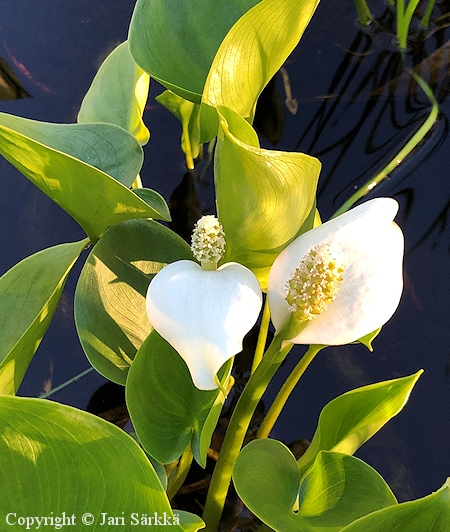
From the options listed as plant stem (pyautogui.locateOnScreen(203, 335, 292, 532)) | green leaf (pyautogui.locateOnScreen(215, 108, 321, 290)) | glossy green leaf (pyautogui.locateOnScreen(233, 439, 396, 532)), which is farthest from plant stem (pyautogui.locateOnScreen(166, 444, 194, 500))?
green leaf (pyautogui.locateOnScreen(215, 108, 321, 290))

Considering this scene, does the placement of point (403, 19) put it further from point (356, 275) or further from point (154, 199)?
point (356, 275)

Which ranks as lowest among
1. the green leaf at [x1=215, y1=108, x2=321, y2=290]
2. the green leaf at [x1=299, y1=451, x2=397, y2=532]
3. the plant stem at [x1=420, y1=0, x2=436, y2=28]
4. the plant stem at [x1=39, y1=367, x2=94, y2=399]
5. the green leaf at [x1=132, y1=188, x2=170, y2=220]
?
the plant stem at [x1=39, y1=367, x2=94, y2=399]

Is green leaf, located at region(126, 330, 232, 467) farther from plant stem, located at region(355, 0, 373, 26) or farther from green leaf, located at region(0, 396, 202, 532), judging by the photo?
plant stem, located at region(355, 0, 373, 26)

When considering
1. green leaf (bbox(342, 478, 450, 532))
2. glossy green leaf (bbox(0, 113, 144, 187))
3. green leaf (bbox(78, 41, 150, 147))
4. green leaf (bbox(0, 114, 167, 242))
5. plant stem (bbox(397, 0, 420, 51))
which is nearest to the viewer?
green leaf (bbox(342, 478, 450, 532))

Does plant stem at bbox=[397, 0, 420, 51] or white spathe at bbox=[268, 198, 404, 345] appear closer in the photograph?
white spathe at bbox=[268, 198, 404, 345]

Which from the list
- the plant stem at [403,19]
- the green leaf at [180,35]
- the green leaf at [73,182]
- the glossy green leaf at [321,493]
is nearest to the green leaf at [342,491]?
the glossy green leaf at [321,493]

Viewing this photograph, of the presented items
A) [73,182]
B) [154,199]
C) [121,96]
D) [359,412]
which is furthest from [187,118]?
[359,412]

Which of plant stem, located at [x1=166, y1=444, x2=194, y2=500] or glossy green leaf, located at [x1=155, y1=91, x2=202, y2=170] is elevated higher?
glossy green leaf, located at [x1=155, y1=91, x2=202, y2=170]

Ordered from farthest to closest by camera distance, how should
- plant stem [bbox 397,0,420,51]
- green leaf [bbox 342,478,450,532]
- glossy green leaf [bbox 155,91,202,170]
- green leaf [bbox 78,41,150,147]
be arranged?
plant stem [bbox 397,0,420,51] < glossy green leaf [bbox 155,91,202,170] < green leaf [bbox 78,41,150,147] < green leaf [bbox 342,478,450,532]
